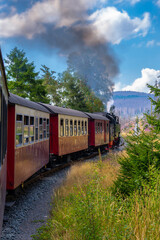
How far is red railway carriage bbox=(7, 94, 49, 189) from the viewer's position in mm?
6602

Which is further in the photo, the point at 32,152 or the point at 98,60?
the point at 98,60

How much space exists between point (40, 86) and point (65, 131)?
18.9 meters

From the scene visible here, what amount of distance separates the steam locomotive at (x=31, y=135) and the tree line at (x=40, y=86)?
14132mm

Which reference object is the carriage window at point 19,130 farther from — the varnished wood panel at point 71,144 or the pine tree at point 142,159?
the varnished wood panel at point 71,144

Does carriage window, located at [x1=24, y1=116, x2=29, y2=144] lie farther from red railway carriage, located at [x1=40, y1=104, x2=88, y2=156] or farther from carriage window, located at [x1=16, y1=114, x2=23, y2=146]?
red railway carriage, located at [x1=40, y1=104, x2=88, y2=156]

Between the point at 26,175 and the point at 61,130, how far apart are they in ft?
17.3

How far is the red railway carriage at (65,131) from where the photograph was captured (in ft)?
41.5

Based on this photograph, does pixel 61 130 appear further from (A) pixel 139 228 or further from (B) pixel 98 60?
(B) pixel 98 60

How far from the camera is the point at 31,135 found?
332 inches

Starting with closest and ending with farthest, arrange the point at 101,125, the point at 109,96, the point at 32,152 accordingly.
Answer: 1. the point at 32,152
2. the point at 101,125
3. the point at 109,96

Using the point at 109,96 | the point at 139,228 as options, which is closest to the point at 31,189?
the point at 139,228

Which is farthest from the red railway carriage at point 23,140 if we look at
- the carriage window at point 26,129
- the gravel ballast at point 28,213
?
the gravel ballast at point 28,213

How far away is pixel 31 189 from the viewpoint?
8977mm

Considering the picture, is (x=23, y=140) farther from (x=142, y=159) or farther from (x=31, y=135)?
(x=142, y=159)
